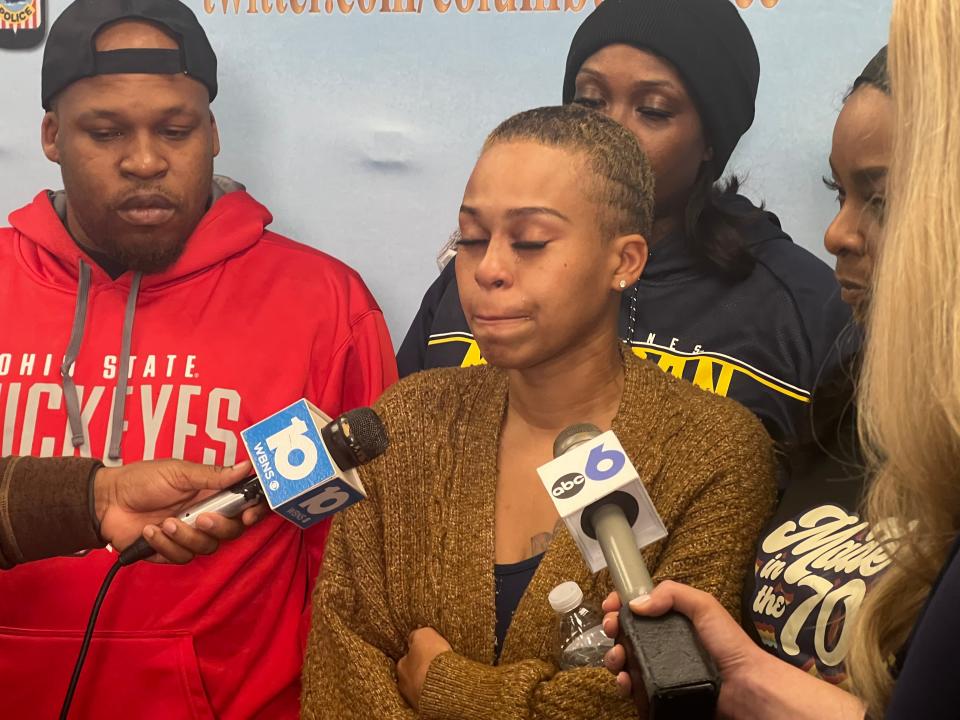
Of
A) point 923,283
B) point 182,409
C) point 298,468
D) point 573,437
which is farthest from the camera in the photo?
point 182,409

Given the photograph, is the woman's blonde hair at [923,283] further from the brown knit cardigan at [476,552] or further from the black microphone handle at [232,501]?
the black microphone handle at [232,501]

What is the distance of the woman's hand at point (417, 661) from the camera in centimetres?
168

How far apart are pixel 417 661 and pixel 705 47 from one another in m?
1.15

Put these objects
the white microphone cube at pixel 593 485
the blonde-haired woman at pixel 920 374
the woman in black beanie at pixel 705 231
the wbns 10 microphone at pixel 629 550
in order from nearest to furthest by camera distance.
Answer: the blonde-haired woman at pixel 920 374, the wbns 10 microphone at pixel 629 550, the white microphone cube at pixel 593 485, the woman in black beanie at pixel 705 231

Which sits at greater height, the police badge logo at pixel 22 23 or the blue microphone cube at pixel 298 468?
the police badge logo at pixel 22 23

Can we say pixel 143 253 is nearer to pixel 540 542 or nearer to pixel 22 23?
pixel 22 23

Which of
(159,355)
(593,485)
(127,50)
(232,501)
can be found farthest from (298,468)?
(127,50)

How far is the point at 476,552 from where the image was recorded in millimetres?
1760

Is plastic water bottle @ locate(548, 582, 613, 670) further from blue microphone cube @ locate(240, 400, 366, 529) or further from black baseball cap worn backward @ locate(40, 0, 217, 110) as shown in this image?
black baseball cap worn backward @ locate(40, 0, 217, 110)

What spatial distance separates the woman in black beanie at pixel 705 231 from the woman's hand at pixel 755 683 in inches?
21.9

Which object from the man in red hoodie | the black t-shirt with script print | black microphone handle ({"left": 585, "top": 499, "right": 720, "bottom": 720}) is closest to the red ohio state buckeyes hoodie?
the man in red hoodie

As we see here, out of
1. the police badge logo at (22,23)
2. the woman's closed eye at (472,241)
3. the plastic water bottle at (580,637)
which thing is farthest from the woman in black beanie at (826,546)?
the police badge logo at (22,23)

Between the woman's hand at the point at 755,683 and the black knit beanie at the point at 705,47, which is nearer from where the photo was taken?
the woman's hand at the point at 755,683

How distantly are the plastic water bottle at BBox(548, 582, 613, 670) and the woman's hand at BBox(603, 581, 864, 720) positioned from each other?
0.20 metres
